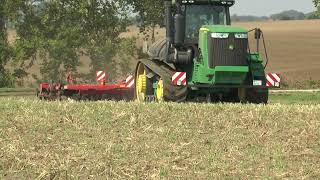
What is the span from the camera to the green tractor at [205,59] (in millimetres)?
12586

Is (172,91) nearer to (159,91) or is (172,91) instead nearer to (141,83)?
(159,91)

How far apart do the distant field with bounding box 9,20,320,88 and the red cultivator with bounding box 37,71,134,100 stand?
945cm

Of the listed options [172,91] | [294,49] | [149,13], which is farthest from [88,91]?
[294,49]

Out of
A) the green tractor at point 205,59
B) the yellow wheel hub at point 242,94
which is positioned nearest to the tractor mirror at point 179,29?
the green tractor at point 205,59

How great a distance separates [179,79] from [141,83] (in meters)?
2.27

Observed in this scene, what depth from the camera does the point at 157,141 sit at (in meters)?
7.45

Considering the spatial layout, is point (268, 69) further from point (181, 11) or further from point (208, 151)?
point (208, 151)

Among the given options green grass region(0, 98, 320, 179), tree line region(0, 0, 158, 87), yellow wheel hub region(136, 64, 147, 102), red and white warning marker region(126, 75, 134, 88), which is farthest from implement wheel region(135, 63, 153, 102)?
tree line region(0, 0, 158, 87)

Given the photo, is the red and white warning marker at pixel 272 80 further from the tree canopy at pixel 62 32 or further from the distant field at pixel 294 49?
the tree canopy at pixel 62 32

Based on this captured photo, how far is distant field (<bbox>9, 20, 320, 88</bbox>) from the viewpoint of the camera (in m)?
32.7

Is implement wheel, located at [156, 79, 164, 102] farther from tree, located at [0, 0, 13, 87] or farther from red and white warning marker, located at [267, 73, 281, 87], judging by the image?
tree, located at [0, 0, 13, 87]

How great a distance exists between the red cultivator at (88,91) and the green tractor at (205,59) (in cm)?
255

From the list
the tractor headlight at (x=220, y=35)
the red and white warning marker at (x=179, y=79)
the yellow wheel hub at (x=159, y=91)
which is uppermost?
the tractor headlight at (x=220, y=35)

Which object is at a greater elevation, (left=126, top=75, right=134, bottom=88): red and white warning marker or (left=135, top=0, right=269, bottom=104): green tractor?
(left=135, top=0, right=269, bottom=104): green tractor
